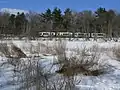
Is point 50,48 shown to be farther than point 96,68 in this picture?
Yes

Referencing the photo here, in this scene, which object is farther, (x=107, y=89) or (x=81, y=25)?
(x=81, y=25)

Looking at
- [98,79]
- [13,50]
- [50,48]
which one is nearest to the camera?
[98,79]

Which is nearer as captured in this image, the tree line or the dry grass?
the dry grass

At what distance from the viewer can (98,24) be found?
67.2 meters

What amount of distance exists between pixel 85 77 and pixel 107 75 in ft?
2.56

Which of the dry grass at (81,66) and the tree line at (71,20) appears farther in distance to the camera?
the tree line at (71,20)

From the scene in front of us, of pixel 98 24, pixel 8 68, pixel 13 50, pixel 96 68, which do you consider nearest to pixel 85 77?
pixel 96 68

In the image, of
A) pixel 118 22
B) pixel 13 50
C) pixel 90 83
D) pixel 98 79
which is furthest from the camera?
pixel 118 22

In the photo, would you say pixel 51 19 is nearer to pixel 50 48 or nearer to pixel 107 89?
pixel 50 48

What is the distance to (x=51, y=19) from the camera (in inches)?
2972

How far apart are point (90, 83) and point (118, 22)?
5665cm

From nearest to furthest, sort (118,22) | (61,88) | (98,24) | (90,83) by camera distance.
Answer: (61,88) < (90,83) < (118,22) < (98,24)

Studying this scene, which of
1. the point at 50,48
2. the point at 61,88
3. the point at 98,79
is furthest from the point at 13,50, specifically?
the point at 61,88

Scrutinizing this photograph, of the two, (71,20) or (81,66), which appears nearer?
(81,66)
